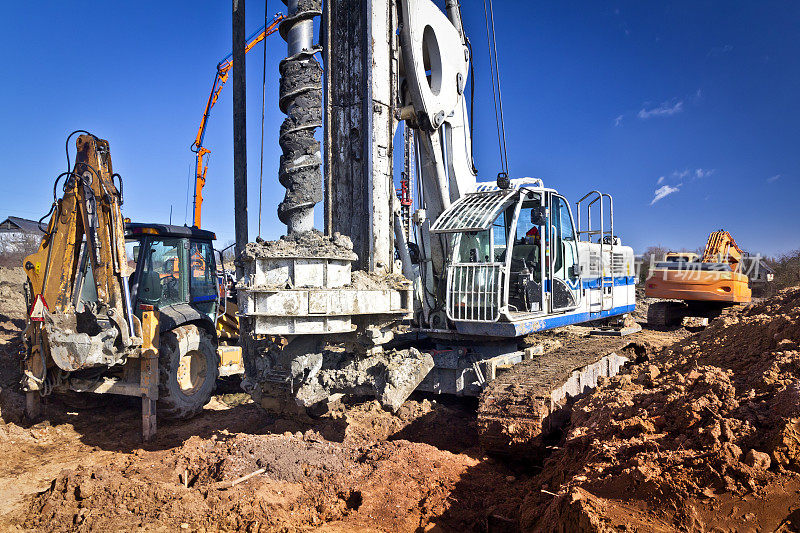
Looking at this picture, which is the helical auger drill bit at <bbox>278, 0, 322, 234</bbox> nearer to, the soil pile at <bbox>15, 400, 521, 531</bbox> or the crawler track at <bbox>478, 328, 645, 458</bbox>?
the soil pile at <bbox>15, 400, 521, 531</bbox>

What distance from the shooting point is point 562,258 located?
6453mm

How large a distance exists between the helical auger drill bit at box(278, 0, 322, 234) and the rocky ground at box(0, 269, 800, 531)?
6.36 ft

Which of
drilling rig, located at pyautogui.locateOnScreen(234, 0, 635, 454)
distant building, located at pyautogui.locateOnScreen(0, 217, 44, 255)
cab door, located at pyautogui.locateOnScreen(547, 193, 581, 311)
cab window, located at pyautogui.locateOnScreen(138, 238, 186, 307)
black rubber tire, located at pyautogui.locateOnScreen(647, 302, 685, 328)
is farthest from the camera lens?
distant building, located at pyautogui.locateOnScreen(0, 217, 44, 255)

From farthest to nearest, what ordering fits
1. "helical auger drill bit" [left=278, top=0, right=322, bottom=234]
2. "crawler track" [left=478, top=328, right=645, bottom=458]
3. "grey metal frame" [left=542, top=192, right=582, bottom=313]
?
"grey metal frame" [left=542, top=192, right=582, bottom=313]
"helical auger drill bit" [left=278, top=0, right=322, bottom=234]
"crawler track" [left=478, top=328, right=645, bottom=458]

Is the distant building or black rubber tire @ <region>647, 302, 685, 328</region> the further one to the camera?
the distant building

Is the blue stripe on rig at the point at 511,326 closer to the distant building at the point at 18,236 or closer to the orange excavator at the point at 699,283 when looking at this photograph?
the orange excavator at the point at 699,283

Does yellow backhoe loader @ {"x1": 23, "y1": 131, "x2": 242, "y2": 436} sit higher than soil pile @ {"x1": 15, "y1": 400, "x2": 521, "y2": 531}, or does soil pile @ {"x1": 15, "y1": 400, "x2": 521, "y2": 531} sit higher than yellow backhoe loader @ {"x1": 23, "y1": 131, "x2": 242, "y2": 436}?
yellow backhoe loader @ {"x1": 23, "y1": 131, "x2": 242, "y2": 436}

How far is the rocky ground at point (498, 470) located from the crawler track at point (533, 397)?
0.20 metres

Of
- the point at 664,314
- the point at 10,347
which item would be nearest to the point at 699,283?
the point at 664,314

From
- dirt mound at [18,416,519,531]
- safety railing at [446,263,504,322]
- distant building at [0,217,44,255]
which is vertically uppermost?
distant building at [0,217,44,255]

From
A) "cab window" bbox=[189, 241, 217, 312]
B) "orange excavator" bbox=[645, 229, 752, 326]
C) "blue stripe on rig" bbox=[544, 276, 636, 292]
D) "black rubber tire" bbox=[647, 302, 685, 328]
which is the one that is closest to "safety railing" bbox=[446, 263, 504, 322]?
"blue stripe on rig" bbox=[544, 276, 636, 292]

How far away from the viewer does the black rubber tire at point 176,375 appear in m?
6.25

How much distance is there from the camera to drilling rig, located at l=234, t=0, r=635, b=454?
422 cm

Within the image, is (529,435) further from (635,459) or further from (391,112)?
(391,112)
